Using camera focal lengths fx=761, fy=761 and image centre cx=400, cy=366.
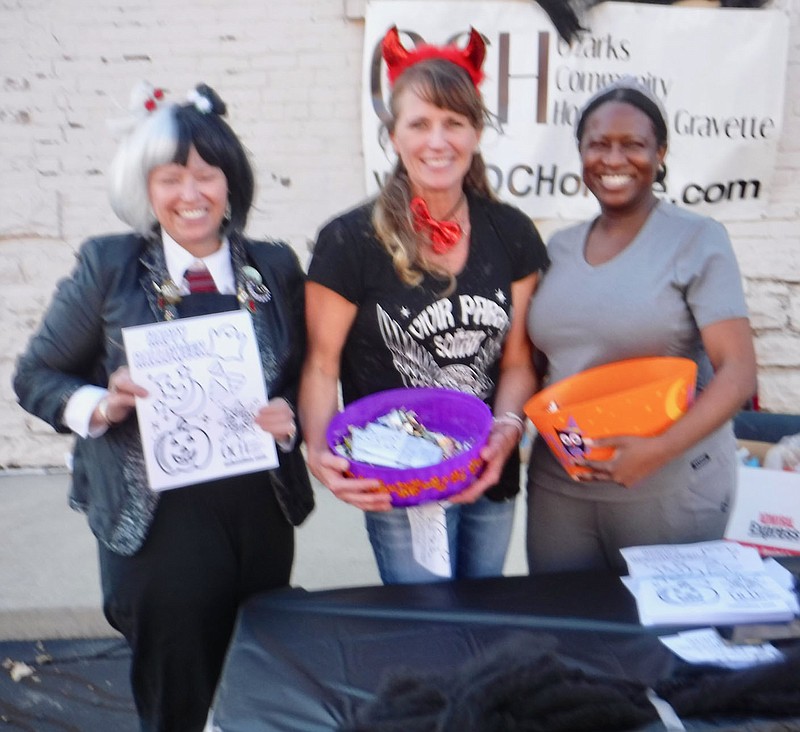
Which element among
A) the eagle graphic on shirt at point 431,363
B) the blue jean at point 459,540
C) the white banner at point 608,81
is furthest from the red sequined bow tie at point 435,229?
the white banner at point 608,81

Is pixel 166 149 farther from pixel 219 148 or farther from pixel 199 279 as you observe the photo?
pixel 199 279

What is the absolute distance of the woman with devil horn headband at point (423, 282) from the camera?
1.77 m

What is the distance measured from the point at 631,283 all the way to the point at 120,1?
304cm

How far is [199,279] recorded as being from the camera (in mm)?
1688

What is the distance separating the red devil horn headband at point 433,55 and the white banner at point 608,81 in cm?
162

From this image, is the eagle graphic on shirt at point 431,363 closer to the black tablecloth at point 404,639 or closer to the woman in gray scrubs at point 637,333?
the woman in gray scrubs at point 637,333

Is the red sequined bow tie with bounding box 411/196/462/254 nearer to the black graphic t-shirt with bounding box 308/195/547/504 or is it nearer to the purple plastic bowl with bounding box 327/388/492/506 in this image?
the black graphic t-shirt with bounding box 308/195/547/504

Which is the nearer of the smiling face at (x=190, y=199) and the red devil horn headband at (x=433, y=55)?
the smiling face at (x=190, y=199)

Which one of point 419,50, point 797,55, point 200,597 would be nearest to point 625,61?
point 797,55

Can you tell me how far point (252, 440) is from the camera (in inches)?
64.0

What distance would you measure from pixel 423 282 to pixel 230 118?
2.30 m

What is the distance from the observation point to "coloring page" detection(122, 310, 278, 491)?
153 cm

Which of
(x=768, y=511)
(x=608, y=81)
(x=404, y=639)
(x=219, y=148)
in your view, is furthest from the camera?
(x=608, y=81)

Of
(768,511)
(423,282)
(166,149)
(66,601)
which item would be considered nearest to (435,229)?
(423,282)
